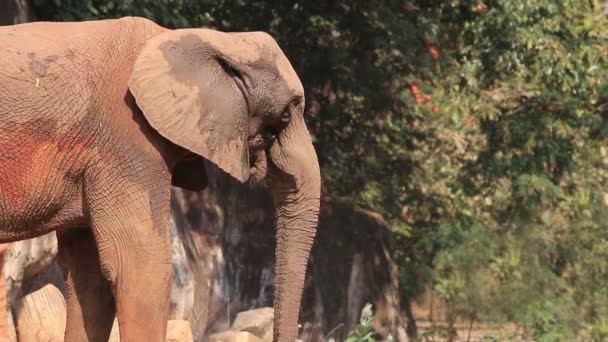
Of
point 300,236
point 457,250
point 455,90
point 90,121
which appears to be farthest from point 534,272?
point 90,121

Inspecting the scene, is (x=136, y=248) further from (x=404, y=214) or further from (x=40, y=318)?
(x=404, y=214)

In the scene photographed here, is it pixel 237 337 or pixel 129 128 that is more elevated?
pixel 129 128

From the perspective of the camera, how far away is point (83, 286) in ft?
24.5

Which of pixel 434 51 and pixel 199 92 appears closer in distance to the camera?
pixel 199 92

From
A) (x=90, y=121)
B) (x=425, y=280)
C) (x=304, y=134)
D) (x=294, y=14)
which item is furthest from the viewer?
(x=425, y=280)

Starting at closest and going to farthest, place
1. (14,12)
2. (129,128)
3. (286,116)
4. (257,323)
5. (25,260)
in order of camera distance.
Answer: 1. (129,128)
2. (286,116)
3. (25,260)
4. (14,12)
5. (257,323)

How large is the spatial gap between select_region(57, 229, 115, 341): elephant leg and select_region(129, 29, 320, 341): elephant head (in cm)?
86

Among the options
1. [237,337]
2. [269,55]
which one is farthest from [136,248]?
[237,337]

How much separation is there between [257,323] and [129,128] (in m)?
4.38

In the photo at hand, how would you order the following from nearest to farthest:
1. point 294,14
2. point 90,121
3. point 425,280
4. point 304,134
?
point 90,121, point 304,134, point 294,14, point 425,280

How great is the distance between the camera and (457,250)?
1480 cm

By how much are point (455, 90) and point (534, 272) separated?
74.2 inches

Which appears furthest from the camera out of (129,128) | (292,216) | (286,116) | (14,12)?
(14,12)

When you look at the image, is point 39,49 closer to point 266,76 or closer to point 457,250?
point 266,76
